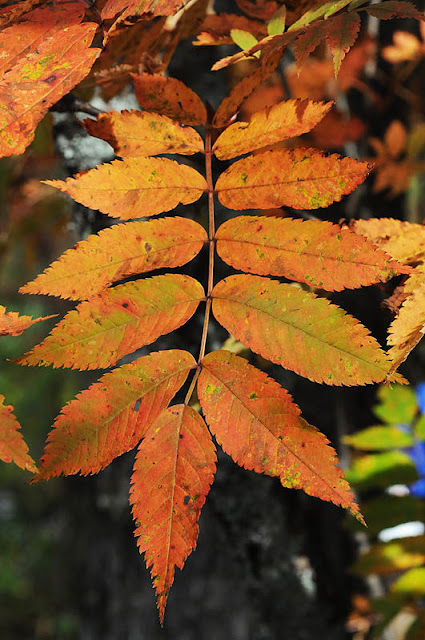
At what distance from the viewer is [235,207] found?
1.64 feet

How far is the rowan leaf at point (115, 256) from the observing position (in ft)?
1.45

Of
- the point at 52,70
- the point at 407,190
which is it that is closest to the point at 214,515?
the point at 52,70

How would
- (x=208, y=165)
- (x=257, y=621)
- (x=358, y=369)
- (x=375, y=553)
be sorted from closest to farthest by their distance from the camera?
1. (x=358, y=369)
2. (x=208, y=165)
3. (x=375, y=553)
4. (x=257, y=621)

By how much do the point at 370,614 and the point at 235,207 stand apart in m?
0.99

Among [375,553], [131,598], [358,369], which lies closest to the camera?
[358,369]

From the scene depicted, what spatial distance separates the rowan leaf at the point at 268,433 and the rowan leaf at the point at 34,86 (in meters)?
0.26

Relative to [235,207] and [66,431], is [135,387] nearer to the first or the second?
[66,431]

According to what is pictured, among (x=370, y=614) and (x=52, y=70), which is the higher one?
(x=52, y=70)

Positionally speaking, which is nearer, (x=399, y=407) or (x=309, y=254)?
(x=309, y=254)

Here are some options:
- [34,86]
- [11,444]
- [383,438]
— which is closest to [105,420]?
[11,444]

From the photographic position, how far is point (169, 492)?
16.5 inches

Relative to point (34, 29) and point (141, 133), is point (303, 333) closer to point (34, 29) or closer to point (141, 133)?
point (141, 133)

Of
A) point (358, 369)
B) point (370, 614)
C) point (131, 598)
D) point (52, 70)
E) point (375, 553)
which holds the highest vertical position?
point (52, 70)

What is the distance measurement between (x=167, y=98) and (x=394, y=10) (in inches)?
8.6
